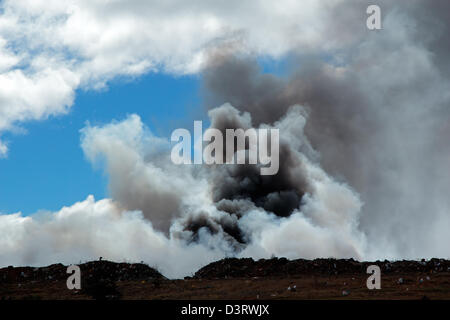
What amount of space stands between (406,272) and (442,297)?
9.50 meters

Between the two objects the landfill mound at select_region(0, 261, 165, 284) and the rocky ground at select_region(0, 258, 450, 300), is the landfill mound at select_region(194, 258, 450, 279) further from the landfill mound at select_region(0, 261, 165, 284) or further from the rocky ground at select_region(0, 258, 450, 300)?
the landfill mound at select_region(0, 261, 165, 284)

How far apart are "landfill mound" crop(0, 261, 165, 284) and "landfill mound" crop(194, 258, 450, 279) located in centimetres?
394

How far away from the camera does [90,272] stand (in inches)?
1272

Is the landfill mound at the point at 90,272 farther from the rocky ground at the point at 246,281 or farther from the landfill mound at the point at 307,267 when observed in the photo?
the landfill mound at the point at 307,267

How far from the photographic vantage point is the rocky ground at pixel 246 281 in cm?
2328

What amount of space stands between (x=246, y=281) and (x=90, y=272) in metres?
11.5

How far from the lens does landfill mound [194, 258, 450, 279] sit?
31.1 meters

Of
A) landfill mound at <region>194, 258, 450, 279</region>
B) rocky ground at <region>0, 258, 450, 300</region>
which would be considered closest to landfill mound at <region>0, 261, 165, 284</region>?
rocky ground at <region>0, 258, 450, 300</region>

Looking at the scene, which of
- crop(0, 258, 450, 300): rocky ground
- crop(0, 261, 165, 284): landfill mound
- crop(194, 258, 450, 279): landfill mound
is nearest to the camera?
crop(0, 258, 450, 300): rocky ground

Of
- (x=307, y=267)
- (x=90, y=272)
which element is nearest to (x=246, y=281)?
(x=307, y=267)

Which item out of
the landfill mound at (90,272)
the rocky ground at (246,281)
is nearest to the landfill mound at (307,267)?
the rocky ground at (246,281)

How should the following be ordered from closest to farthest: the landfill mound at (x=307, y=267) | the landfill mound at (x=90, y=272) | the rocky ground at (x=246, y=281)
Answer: the rocky ground at (x=246, y=281) < the landfill mound at (x=307, y=267) < the landfill mound at (x=90, y=272)
